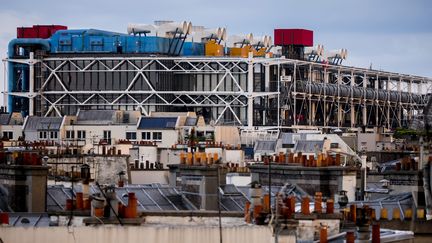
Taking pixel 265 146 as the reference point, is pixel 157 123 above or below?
above

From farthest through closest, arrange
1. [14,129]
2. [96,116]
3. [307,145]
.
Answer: [96,116], [14,129], [307,145]

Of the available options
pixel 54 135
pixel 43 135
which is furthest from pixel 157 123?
pixel 43 135

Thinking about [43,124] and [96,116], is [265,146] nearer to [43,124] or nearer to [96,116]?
[43,124]

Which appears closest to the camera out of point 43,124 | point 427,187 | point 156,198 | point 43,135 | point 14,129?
point 427,187

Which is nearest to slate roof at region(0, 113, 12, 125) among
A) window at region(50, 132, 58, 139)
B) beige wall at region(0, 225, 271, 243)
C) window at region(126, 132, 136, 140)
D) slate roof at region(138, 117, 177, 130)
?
window at region(50, 132, 58, 139)

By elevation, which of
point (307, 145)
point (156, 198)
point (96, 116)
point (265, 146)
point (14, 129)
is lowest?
point (156, 198)

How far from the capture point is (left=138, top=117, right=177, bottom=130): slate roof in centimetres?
17712

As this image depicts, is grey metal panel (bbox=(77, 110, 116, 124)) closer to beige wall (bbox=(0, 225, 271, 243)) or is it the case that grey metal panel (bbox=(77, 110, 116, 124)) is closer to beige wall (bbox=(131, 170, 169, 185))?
beige wall (bbox=(131, 170, 169, 185))

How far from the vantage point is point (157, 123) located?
17938 cm

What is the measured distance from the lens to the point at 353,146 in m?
163

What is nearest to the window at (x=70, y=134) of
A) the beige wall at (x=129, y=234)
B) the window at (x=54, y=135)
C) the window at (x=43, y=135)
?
the window at (x=54, y=135)

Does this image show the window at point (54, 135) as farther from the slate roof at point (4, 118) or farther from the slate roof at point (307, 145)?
the slate roof at point (307, 145)

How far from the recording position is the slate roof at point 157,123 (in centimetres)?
17712

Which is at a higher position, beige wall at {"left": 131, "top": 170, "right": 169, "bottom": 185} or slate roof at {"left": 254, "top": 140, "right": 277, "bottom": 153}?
slate roof at {"left": 254, "top": 140, "right": 277, "bottom": 153}
